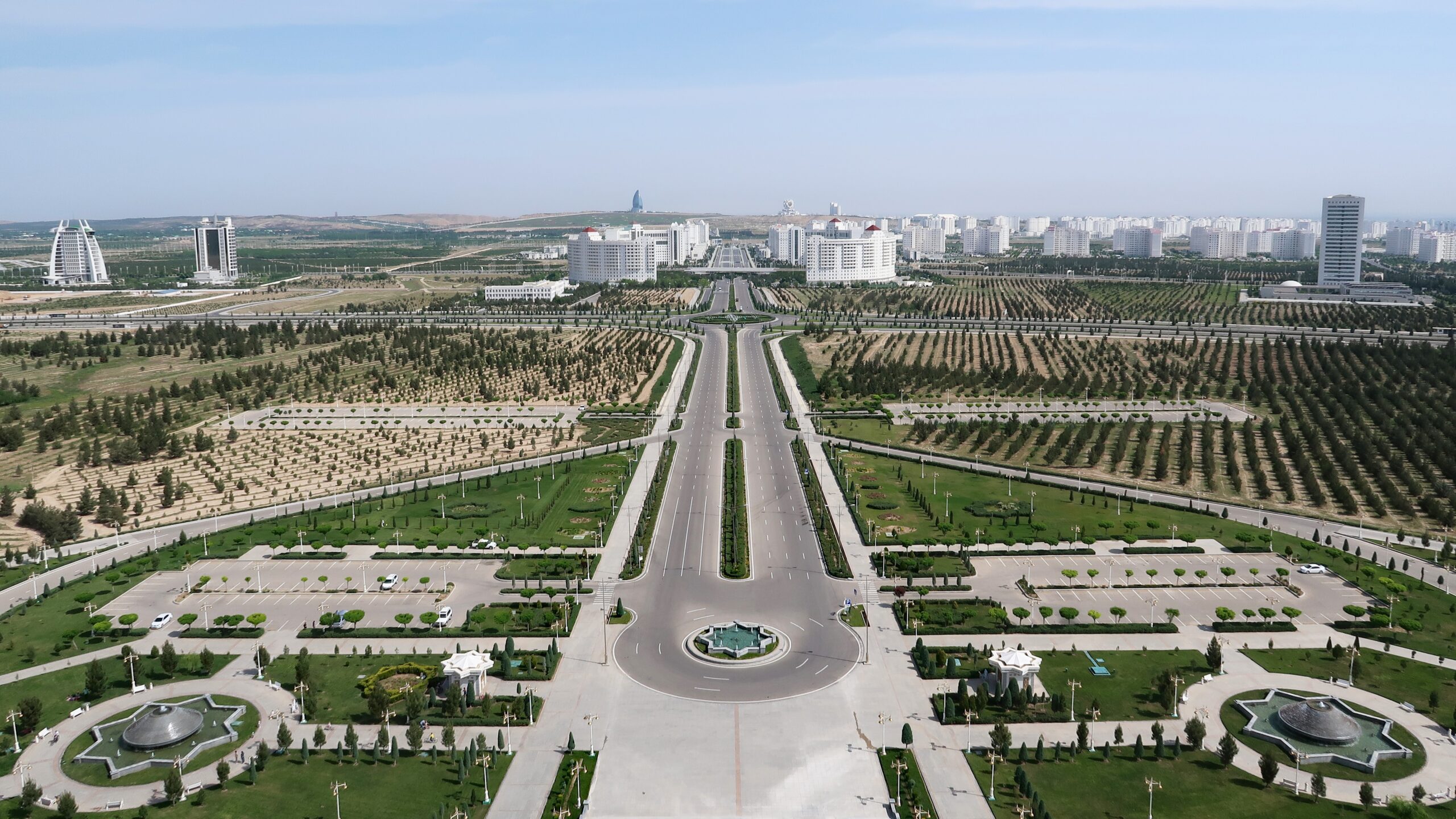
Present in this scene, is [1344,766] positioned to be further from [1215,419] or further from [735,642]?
[1215,419]

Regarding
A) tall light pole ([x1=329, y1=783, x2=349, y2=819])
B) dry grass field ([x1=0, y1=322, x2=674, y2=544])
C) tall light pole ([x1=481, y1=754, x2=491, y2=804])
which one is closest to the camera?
tall light pole ([x1=329, y1=783, x2=349, y2=819])

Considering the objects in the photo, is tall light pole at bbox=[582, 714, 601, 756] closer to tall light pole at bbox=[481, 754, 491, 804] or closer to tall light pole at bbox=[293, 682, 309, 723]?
tall light pole at bbox=[481, 754, 491, 804]

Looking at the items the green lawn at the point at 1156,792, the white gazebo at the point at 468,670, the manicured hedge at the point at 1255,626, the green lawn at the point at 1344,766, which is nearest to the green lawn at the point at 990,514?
the manicured hedge at the point at 1255,626

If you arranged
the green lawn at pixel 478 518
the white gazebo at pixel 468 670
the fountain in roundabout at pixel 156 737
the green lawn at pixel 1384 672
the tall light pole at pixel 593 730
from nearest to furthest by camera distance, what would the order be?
the fountain in roundabout at pixel 156 737 < the tall light pole at pixel 593 730 < the white gazebo at pixel 468 670 < the green lawn at pixel 1384 672 < the green lawn at pixel 478 518

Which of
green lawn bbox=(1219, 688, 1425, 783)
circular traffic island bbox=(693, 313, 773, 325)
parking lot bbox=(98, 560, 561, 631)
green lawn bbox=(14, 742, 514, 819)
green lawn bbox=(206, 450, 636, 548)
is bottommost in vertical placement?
green lawn bbox=(14, 742, 514, 819)

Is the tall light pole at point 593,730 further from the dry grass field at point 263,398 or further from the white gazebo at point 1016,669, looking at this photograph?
the dry grass field at point 263,398

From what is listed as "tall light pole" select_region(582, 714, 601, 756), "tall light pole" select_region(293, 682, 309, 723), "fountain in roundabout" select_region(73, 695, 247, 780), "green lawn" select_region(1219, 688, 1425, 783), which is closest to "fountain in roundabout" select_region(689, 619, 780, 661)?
"tall light pole" select_region(582, 714, 601, 756)
